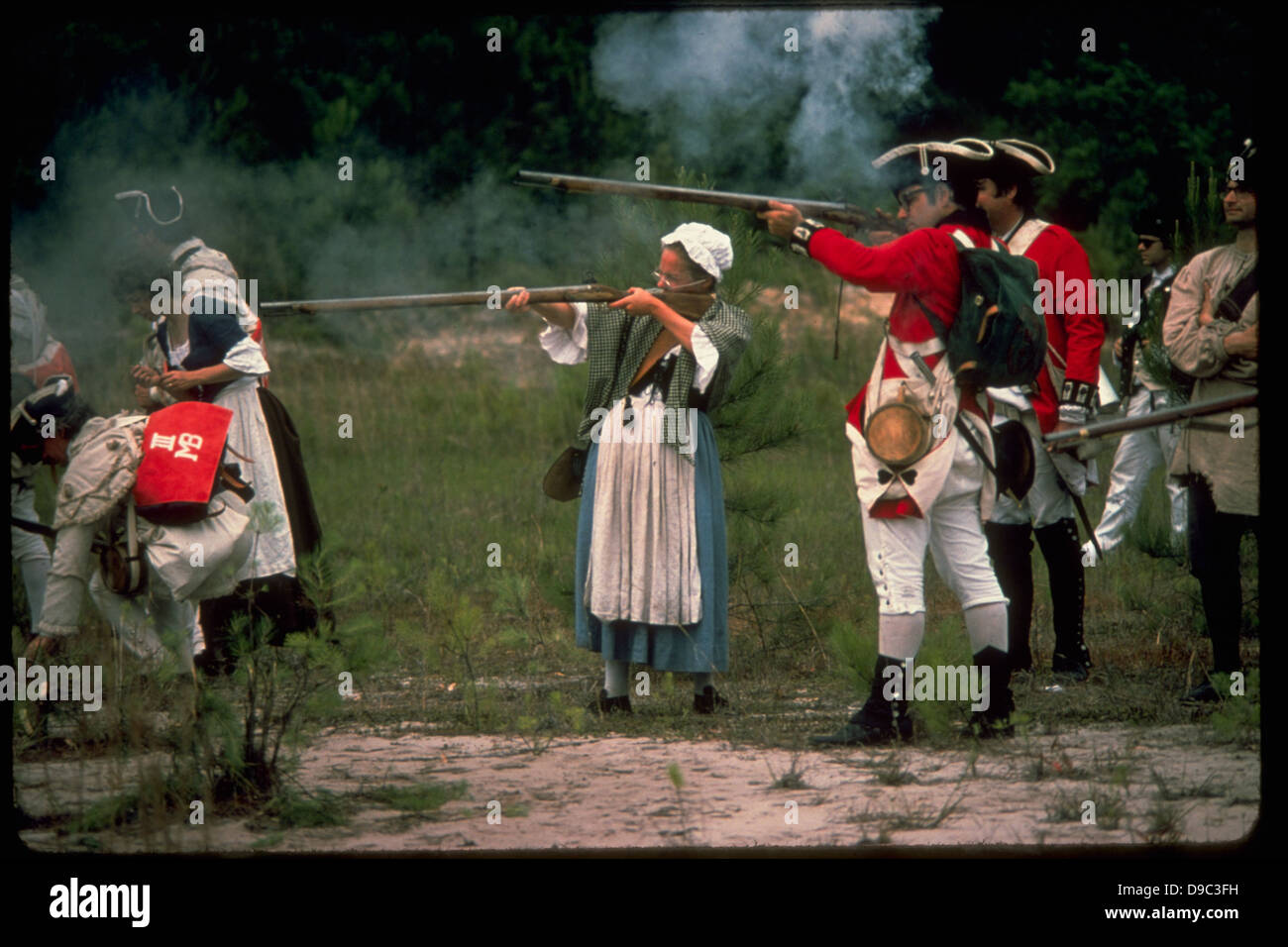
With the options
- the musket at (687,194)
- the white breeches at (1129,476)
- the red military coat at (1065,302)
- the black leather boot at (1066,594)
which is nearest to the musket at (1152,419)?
the red military coat at (1065,302)

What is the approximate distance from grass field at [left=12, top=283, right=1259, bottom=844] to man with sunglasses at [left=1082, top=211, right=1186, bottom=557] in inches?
16.2

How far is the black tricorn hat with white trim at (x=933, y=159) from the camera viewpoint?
17.6ft

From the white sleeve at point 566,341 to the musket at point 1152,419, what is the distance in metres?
1.93

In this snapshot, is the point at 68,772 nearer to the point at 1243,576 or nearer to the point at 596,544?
the point at 596,544

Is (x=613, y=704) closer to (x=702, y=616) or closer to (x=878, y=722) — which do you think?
(x=702, y=616)

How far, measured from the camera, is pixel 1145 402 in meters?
8.89

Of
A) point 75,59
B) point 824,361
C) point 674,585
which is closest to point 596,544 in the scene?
point 674,585

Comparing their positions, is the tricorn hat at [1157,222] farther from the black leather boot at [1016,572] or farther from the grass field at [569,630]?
the black leather boot at [1016,572]

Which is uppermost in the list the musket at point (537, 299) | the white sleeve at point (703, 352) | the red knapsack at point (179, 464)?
the musket at point (537, 299)

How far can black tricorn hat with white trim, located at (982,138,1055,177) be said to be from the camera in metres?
5.70

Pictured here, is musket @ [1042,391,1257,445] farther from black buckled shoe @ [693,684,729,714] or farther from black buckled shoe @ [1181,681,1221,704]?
black buckled shoe @ [693,684,729,714]

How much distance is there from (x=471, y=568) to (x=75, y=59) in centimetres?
355

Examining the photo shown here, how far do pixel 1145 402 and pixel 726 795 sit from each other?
5.06 metres

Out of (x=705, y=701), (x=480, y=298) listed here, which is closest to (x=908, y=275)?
(x=480, y=298)
